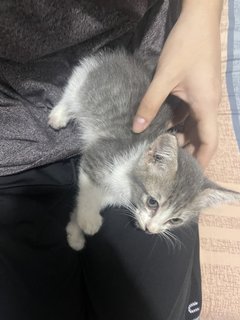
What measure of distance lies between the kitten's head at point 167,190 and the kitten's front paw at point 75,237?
0.14m

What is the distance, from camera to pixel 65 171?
1.00 m

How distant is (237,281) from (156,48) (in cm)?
68

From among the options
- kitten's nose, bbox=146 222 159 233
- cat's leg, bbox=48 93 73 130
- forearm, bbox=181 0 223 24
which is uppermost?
forearm, bbox=181 0 223 24

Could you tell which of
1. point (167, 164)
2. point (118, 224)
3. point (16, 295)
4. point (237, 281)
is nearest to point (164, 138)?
point (167, 164)

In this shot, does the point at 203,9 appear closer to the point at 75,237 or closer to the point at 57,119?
the point at 57,119

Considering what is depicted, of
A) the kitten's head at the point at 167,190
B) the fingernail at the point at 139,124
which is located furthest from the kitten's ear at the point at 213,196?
the fingernail at the point at 139,124

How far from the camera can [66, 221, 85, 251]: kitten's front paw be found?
94 centimetres

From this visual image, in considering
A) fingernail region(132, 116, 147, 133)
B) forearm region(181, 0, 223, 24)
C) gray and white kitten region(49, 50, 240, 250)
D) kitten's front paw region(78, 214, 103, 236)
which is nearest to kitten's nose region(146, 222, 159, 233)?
gray and white kitten region(49, 50, 240, 250)

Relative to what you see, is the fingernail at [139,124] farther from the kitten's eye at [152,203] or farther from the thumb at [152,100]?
the kitten's eye at [152,203]

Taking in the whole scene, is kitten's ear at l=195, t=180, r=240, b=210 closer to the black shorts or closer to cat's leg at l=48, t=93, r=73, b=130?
the black shorts

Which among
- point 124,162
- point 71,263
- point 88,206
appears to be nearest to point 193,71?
point 124,162

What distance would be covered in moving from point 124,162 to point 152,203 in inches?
4.6

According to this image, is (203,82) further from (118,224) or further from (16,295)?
(16,295)

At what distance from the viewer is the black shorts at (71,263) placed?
844 mm
